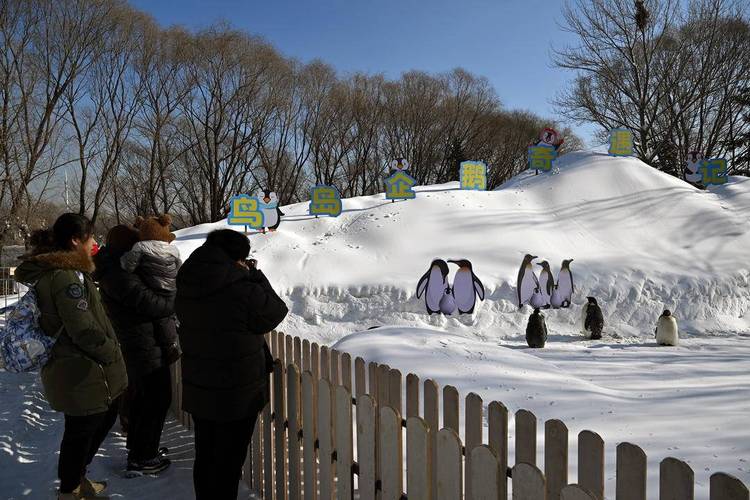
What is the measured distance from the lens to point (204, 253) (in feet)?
8.24

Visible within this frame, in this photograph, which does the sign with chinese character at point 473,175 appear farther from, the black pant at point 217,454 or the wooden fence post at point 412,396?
the black pant at point 217,454

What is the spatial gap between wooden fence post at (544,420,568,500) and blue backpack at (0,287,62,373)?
2.65m

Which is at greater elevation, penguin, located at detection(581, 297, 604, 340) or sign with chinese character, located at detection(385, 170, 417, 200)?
sign with chinese character, located at detection(385, 170, 417, 200)

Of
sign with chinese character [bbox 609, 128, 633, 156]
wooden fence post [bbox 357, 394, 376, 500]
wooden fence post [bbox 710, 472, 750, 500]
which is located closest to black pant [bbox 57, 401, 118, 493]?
wooden fence post [bbox 357, 394, 376, 500]

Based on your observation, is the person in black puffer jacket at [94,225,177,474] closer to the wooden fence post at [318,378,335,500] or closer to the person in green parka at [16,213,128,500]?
the person in green parka at [16,213,128,500]

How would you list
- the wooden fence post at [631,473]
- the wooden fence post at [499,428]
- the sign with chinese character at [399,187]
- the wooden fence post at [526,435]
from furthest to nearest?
the sign with chinese character at [399,187] → the wooden fence post at [499,428] → the wooden fence post at [526,435] → the wooden fence post at [631,473]

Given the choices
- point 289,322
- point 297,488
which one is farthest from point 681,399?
point 289,322

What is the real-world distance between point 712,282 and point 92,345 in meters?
15.4

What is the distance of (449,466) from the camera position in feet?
6.41

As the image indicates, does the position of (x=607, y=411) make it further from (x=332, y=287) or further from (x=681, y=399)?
(x=332, y=287)

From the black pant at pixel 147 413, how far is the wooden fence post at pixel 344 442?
5.54 ft

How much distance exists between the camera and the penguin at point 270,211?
48.8 feet

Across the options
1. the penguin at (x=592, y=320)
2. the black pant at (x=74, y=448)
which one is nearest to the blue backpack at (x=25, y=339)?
the black pant at (x=74, y=448)

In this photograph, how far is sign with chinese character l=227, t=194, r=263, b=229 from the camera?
1418 cm
